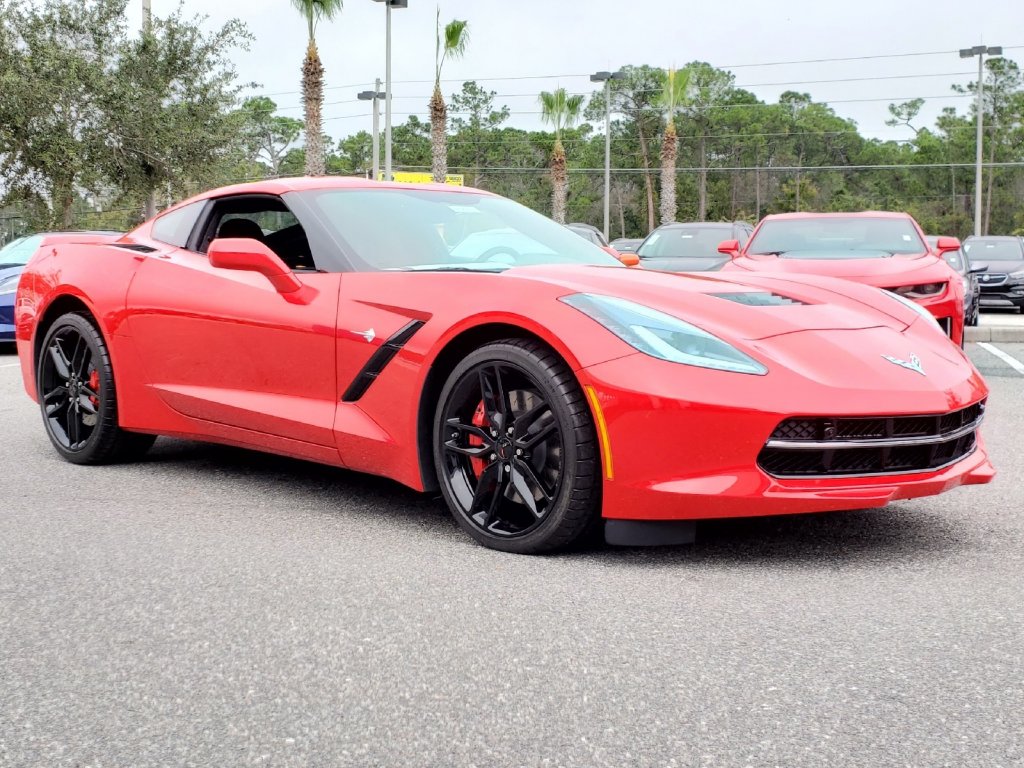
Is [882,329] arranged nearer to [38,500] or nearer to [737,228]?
[38,500]

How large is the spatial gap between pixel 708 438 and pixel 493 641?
942 millimetres

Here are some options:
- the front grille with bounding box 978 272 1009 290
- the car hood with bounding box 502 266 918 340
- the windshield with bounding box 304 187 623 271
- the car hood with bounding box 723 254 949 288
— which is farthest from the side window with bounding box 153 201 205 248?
the front grille with bounding box 978 272 1009 290

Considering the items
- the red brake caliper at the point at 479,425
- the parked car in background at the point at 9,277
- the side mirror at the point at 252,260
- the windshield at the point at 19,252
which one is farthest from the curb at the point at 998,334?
the red brake caliper at the point at 479,425

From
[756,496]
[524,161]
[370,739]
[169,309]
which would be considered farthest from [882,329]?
[524,161]

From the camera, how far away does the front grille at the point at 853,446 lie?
355cm

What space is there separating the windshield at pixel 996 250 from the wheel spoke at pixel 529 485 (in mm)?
19983

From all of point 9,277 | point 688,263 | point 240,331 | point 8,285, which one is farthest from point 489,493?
point 688,263

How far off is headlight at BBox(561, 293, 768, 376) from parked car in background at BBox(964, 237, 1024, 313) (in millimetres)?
17070

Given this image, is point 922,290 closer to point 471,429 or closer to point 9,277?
point 471,429

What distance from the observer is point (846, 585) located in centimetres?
348

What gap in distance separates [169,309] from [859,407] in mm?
2918

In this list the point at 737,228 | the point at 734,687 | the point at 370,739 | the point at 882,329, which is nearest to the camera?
the point at 370,739

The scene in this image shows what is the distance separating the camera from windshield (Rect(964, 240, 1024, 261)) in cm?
2186

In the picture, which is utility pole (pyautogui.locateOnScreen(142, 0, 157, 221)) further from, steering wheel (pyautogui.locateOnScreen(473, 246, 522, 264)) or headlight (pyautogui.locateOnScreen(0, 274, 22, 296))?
steering wheel (pyautogui.locateOnScreen(473, 246, 522, 264))
